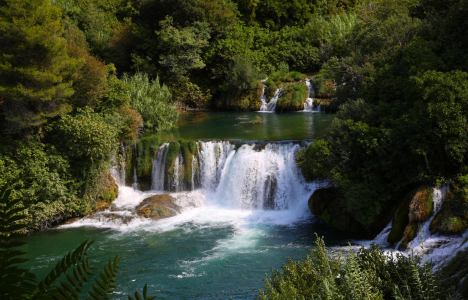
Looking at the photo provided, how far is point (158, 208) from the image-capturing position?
15148mm

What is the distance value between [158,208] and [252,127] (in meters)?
8.94

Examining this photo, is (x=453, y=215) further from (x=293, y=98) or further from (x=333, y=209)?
Answer: (x=293, y=98)

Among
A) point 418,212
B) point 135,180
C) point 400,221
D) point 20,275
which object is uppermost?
point 20,275

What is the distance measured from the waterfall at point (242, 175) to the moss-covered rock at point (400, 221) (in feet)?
16.0

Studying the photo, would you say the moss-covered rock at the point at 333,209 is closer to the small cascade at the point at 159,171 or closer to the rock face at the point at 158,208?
the rock face at the point at 158,208

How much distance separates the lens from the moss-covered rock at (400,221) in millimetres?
10550

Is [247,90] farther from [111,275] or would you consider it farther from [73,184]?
[111,275]

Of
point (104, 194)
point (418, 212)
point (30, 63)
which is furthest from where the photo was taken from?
point (104, 194)

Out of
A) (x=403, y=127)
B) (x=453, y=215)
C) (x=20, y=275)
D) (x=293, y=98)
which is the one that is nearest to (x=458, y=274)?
(x=453, y=215)

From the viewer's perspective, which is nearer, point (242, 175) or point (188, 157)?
point (242, 175)

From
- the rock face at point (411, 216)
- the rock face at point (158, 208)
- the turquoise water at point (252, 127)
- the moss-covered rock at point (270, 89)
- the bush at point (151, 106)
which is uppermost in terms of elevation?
the moss-covered rock at point (270, 89)

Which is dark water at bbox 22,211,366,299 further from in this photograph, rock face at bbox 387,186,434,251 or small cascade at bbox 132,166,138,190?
small cascade at bbox 132,166,138,190

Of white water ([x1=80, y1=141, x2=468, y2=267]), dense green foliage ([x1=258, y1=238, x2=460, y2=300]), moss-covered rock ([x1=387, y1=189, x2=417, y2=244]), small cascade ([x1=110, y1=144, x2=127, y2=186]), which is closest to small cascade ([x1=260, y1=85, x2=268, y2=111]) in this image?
white water ([x1=80, y1=141, x2=468, y2=267])

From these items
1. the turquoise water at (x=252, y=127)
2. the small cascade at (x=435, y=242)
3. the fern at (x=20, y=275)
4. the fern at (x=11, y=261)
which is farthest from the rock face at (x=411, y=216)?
the fern at (x=11, y=261)
